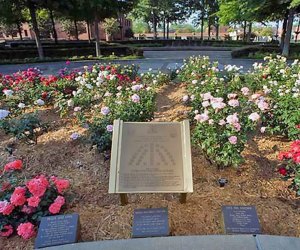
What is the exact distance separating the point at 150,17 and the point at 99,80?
33.7 metres

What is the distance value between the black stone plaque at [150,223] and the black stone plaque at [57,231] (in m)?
0.49

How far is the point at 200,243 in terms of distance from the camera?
2.05 metres

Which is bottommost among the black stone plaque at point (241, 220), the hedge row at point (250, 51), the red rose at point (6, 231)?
the hedge row at point (250, 51)

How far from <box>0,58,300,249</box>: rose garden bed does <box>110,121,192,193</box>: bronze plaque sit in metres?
0.44

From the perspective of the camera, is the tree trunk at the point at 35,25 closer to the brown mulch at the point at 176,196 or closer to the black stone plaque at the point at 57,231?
the brown mulch at the point at 176,196

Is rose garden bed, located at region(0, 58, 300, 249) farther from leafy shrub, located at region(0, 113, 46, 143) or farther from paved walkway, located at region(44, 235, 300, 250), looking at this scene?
paved walkway, located at region(44, 235, 300, 250)

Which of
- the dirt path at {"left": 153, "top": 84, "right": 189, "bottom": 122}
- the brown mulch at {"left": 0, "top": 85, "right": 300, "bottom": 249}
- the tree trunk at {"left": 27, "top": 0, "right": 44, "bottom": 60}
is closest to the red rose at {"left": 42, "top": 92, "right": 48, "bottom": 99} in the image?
the brown mulch at {"left": 0, "top": 85, "right": 300, "bottom": 249}

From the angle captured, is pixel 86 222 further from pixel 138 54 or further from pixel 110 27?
pixel 110 27

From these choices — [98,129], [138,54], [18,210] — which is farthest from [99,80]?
[138,54]

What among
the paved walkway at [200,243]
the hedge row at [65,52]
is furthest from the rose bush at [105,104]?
the hedge row at [65,52]

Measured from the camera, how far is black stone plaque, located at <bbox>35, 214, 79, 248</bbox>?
2021mm

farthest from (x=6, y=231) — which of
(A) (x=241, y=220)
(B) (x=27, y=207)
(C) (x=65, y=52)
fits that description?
(C) (x=65, y=52)

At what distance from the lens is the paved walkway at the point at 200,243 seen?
200 cm

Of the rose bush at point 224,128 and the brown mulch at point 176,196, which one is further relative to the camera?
the rose bush at point 224,128
